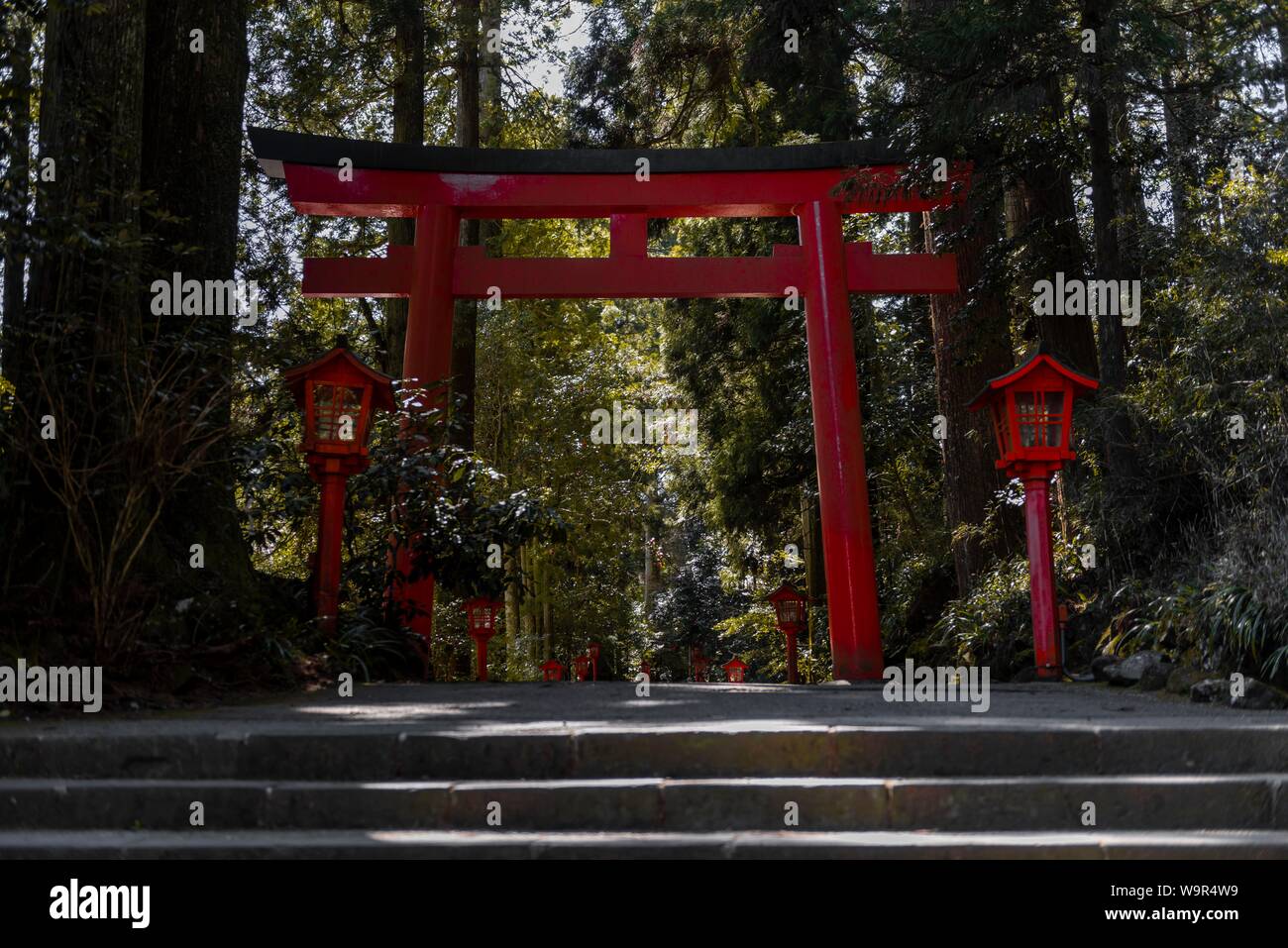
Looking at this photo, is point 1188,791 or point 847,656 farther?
point 847,656

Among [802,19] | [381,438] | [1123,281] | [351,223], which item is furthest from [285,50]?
[1123,281]

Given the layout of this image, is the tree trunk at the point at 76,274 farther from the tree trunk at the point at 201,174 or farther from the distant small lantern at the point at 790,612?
the distant small lantern at the point at 790,612

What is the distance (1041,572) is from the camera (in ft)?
23.4

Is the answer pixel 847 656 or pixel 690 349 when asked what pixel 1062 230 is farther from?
pixel 690 349

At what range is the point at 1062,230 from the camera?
10.2m

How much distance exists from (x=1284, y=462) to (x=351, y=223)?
1144 cm

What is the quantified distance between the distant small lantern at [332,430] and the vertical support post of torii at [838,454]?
4.12m

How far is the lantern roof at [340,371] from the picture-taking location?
7.41 meters

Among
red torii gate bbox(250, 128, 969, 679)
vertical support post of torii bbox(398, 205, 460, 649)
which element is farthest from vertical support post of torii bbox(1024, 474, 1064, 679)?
vertical support post of torii bbox(398, 205, 460, 649)

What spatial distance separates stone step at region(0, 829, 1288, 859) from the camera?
3410 millimetres

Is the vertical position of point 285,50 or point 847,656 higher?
point 285,50

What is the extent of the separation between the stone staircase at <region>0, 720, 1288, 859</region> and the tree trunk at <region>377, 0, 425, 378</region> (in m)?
8.61

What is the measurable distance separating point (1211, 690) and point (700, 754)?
9.55 ft

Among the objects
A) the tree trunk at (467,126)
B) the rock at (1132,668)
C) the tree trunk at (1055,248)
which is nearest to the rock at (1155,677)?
the rock at (1132,668)
